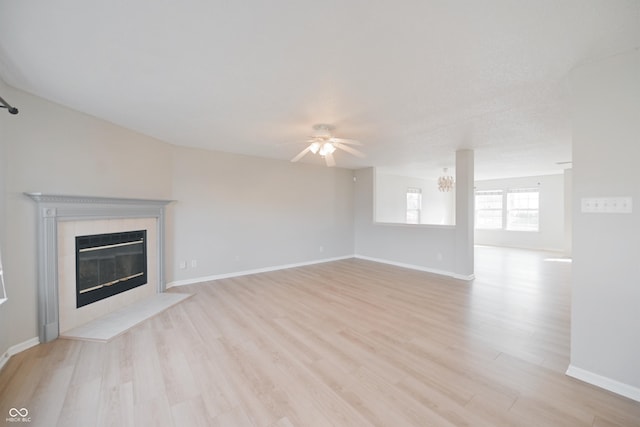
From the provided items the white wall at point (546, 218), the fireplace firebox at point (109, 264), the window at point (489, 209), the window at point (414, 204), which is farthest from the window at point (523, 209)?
the fireplace firebox at point (109, 264)

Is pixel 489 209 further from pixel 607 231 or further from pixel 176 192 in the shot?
pixel 176 192

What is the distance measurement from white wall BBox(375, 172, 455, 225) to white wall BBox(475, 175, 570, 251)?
6.65ft

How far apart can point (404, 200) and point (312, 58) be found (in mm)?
7343

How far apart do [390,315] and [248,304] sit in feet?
6.33

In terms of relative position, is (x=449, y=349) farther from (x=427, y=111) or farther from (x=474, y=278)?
(x=474, y=278)

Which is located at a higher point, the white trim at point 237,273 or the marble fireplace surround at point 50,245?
the marble fireplace surround at point 50,245

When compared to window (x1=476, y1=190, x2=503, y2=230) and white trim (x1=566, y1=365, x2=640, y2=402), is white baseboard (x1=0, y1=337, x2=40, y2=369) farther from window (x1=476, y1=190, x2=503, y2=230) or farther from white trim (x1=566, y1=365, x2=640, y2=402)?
window (x1=476, y1=190, x2=503, y2=230)

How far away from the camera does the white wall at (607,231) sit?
1.74 m

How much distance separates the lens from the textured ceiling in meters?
1.39

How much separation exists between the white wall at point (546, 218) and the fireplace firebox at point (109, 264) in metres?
10.4

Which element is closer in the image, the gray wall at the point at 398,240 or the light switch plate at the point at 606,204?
the light switch plate at the point at 606,204

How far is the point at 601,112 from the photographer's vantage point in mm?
1849

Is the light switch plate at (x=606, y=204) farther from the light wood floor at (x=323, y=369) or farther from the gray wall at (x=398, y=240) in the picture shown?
the gray wall at (x=398, y=240)

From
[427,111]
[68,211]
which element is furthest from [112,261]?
[427,111]
